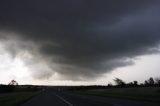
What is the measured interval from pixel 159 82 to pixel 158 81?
4405mm

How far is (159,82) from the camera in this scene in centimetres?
18062

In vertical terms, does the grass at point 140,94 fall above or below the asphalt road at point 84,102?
above

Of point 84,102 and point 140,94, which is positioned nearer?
point 84,102

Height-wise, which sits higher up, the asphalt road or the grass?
the grass

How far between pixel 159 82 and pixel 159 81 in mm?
3351

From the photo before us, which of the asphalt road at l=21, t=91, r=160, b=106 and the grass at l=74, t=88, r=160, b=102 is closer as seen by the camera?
the asphalt road at l=21, t=91, r=160, b=106

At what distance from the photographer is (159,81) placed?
18388cm

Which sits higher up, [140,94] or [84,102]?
[140,94]

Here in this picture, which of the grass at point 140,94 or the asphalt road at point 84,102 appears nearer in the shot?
the asphalt road at point 84,102

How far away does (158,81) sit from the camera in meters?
185
